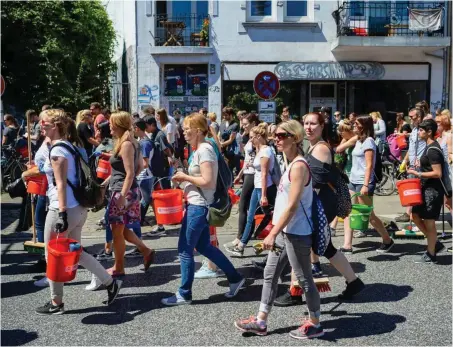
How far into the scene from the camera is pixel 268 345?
4523mm

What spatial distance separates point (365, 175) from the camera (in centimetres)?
729

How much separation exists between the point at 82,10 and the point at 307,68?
8.48m

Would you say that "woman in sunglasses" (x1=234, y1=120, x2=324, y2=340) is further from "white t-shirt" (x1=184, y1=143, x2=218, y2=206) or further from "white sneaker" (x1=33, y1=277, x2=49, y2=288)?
"white sneaker" (x1=33, y1=277, x2=49, y2=288)

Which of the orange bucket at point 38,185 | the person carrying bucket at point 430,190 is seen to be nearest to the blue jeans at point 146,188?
the orange bucket at point 38,185

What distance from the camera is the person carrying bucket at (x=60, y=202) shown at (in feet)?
16.7

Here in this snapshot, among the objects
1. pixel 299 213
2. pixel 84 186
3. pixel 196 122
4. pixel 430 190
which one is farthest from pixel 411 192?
pixel 84 186

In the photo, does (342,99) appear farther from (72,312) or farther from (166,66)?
(72,312)

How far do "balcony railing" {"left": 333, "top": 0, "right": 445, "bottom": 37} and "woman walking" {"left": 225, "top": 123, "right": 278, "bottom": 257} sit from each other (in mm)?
13547

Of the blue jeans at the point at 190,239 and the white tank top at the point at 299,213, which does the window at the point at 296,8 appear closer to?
the blue jeans at the point at 190,239

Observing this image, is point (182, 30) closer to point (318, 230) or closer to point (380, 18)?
point (380, 18)

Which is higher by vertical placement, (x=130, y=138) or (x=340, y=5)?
(x=340, y=5)

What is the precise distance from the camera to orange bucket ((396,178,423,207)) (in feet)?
22.6

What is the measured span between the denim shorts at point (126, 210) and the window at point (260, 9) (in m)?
14.7

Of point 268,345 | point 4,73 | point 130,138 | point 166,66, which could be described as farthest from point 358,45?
point 268,345
